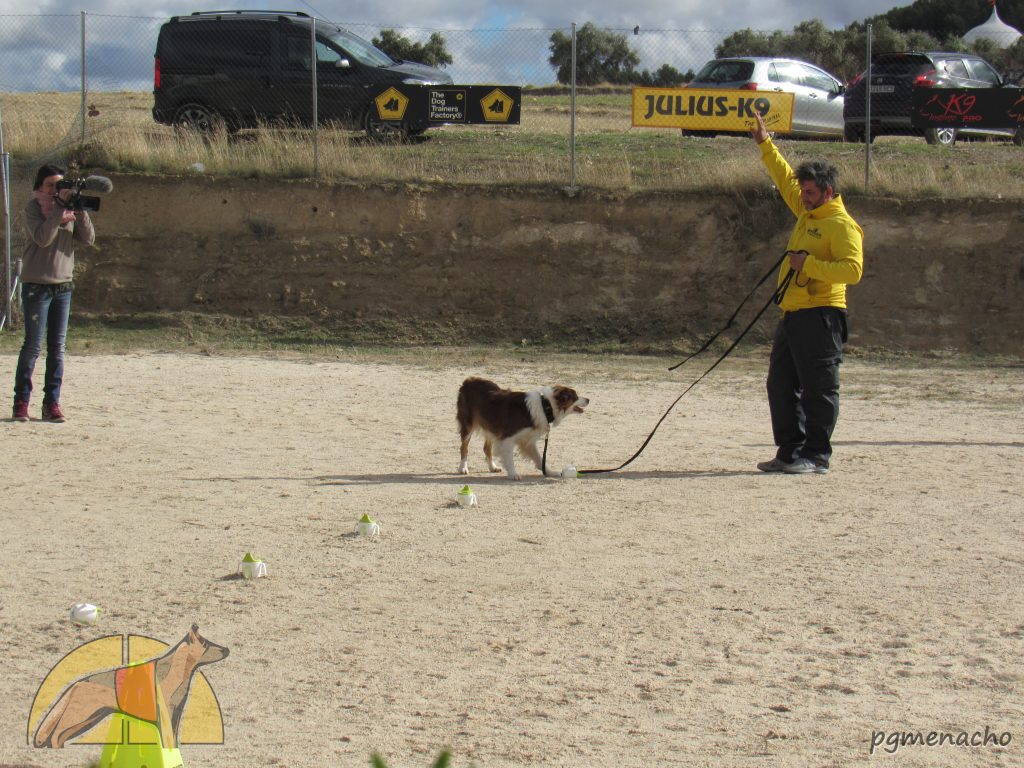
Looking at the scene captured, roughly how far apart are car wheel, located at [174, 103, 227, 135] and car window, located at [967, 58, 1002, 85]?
14.6 metres

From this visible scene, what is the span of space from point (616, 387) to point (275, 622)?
7.90 metres

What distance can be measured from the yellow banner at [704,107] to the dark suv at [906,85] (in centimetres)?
285

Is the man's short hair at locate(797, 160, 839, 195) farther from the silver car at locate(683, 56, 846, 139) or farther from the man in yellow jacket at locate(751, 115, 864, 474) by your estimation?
the silver car at locate(683, 56, 846, 139)

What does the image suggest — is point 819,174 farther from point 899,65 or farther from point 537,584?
point 899,65

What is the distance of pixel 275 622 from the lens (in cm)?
556

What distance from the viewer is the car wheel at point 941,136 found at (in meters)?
20.0

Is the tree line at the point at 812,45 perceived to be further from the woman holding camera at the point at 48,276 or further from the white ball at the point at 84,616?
the white ball at the point at 84,616

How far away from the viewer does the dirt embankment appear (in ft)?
54.3

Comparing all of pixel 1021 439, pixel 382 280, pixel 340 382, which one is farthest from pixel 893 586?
pixel 382 280

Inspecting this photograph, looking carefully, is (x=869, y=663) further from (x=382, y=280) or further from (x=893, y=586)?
(x=382, y=280)

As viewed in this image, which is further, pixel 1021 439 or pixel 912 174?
pixel 912 174

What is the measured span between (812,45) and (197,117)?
79.3ft

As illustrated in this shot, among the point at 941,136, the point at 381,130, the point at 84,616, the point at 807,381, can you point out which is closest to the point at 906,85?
the point at 941,136

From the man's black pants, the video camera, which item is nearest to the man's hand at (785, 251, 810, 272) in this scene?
the man's black pants
